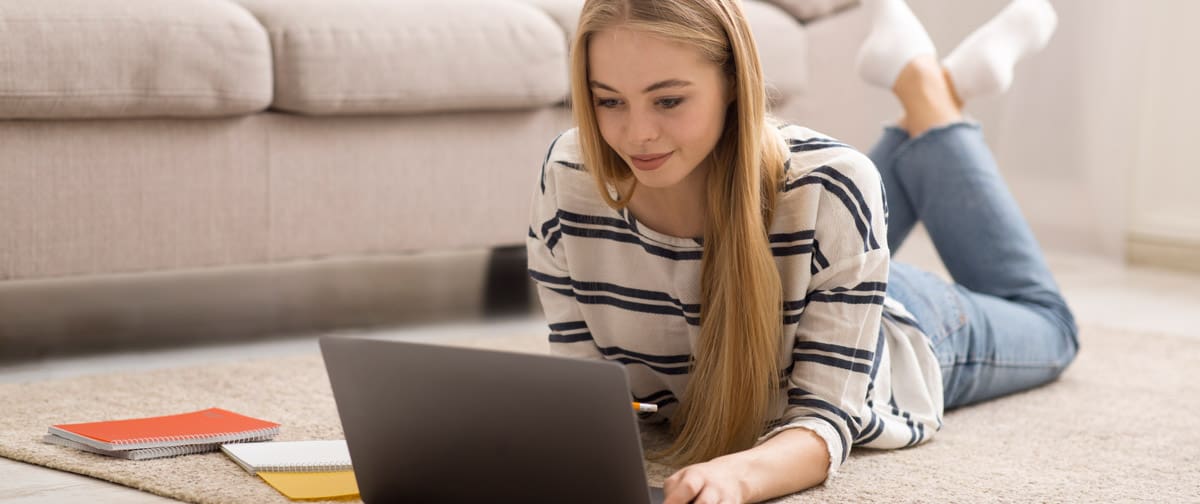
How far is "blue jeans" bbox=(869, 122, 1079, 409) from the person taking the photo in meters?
1.73

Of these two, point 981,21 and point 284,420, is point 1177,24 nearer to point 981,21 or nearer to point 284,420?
point 981,21

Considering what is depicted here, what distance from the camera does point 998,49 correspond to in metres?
2.00

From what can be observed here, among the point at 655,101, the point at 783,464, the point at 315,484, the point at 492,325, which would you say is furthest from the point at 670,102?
the point at 492,325

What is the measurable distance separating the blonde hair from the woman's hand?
14cm

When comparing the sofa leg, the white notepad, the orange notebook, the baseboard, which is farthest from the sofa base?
the baseboard

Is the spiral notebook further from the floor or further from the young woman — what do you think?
the young woman

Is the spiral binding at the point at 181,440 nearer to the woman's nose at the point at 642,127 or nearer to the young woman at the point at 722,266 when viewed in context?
the young woman at the point at 722,266

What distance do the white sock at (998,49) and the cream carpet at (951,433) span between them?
413 mm

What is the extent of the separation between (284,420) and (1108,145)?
1.98m

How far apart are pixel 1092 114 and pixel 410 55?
1557 millimetres

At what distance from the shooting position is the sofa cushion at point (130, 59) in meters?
1.79

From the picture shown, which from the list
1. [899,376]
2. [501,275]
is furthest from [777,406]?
[501,275]

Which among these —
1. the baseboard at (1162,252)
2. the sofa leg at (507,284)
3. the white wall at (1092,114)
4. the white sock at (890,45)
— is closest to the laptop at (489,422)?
the white sock at (890,45)

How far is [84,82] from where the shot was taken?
1.83 metres
